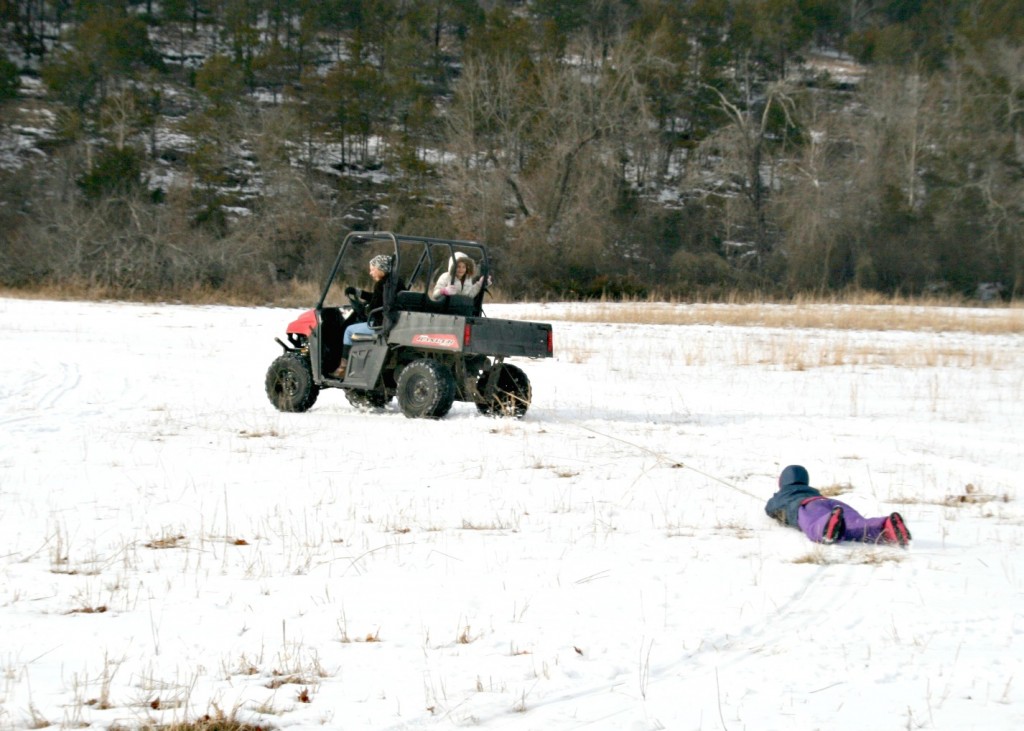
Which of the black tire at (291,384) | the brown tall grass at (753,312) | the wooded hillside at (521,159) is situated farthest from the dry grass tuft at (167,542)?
the wooded hillside at (521,159)

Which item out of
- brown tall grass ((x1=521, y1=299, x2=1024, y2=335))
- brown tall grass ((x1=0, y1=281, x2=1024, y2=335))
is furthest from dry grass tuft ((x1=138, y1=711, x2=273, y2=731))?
brown tall grass ((x1=521, y1=299, x2=1024, y2=335))

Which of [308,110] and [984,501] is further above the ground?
[308,110]

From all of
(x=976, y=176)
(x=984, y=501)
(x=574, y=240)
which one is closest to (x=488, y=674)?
(x=984, y=501)

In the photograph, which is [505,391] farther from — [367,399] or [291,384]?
[291,384]

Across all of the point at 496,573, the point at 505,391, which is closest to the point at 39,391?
the point at 505,391

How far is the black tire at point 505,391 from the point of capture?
11.8 meters

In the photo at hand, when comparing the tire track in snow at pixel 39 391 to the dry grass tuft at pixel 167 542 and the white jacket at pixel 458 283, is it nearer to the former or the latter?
the white jacket at pixel 458 283

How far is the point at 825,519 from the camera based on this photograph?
252 inches

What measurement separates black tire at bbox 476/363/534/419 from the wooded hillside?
25.3 meters

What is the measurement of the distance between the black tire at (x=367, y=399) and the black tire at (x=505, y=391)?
3.73 feet

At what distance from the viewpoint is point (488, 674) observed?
4.43 m

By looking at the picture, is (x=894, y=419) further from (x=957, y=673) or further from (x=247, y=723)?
(x=247, y=723)

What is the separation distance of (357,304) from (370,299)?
1.21 ft

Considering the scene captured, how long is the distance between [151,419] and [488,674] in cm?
769
